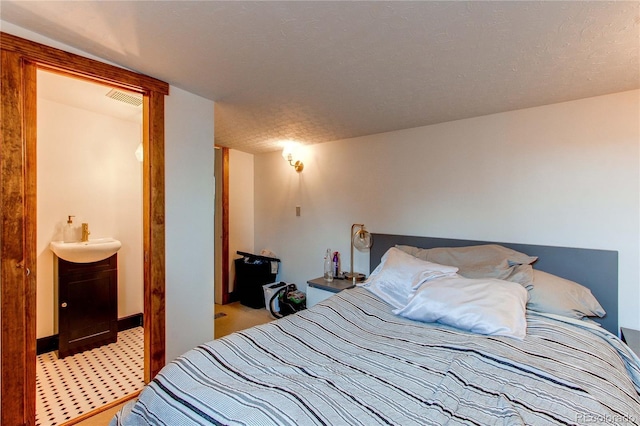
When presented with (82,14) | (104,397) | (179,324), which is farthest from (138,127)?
(104,397)

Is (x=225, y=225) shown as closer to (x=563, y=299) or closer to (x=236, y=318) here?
(x=236, y=318)

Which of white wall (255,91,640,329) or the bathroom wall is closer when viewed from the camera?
white wall (255,91,640,329)

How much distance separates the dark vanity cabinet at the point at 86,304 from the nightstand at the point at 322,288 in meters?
1.95

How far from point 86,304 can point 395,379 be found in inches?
113

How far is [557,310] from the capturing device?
5.86ft

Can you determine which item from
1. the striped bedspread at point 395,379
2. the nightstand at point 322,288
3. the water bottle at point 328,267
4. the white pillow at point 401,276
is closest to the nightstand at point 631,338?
the striped bedspread at point 395,379

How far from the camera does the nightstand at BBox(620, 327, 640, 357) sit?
5.50ft

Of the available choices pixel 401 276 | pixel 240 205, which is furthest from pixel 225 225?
pixel 401 276

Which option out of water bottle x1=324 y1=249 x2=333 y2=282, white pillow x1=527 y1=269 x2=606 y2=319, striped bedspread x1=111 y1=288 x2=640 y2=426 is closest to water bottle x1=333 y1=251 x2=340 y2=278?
water bottle x1=324 y1=249 x2=333 y2=282

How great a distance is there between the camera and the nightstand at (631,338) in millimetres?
1678

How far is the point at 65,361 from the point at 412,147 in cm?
375

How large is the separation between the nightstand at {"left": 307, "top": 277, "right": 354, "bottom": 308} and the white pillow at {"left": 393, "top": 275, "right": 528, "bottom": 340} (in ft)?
3.46

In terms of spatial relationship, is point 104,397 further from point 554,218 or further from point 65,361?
point 554,218

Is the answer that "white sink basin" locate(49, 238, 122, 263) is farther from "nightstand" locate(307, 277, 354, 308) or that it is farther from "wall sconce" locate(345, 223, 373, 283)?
"wall sconce" locate(345, 223, 373, 283)
